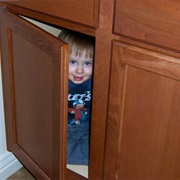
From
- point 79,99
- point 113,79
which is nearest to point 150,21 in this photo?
point 113,79

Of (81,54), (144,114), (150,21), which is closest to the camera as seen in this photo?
(150,21)

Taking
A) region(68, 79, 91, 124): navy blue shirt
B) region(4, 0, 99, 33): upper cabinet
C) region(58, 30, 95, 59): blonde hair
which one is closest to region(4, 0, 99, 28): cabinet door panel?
region(4, 0, 99, 33): upper cabinet

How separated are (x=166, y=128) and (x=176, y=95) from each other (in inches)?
3.9

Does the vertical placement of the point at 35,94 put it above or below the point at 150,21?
below

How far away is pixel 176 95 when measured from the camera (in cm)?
88

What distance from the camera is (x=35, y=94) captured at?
3.62 feet

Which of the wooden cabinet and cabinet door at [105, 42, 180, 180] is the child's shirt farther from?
cabinet door at [105, 42, 180, 180]

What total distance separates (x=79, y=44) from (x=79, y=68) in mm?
84

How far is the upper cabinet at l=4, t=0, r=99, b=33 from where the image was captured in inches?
37.4

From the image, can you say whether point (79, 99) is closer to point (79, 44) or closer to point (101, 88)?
point (79, 44)

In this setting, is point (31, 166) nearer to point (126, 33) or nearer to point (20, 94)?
point (20, 94)

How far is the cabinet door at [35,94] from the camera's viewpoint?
947mm

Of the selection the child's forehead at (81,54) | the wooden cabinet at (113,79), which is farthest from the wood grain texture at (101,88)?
the child's forehead at (81,54)

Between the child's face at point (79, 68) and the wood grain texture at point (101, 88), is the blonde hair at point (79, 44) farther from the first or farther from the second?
the wood grain texture at point (101, 88)
